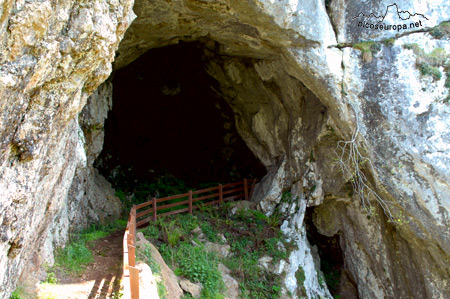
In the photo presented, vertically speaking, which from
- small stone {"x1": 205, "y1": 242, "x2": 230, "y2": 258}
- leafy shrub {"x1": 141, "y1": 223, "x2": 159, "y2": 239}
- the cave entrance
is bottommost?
small stone {"x1": 205, "y1": 242, "x2": 230, "y2": 258}

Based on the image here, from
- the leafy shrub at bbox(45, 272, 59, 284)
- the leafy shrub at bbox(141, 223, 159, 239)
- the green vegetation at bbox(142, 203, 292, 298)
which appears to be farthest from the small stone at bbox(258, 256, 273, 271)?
the leafy shrub at bbox(45, 272, 59, 284)

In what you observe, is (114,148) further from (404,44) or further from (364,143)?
(404,44)

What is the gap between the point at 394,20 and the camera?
28.7ft

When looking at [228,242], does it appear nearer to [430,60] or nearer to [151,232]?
[151,232]

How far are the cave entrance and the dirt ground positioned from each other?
8.61m

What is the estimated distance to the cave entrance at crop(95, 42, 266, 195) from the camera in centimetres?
1611

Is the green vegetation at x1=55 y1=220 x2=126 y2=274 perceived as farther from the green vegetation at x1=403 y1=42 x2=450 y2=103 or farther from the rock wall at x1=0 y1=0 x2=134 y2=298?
the green vegetation at x1=403 y1=42 x2=450 y2=103

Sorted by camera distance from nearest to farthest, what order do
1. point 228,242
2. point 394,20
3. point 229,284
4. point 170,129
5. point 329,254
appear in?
point 394,20 < point 229,284 < point 228,242 < point 329,254 < point 170,129

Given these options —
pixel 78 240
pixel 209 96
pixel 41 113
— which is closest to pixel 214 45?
pixel 209 96

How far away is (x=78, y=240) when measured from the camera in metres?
8.52

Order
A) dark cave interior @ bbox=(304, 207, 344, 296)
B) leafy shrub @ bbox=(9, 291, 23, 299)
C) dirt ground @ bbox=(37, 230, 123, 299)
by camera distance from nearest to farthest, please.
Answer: leafy shrub @ bbox=(9, 291, 23, 299) → dirt ground @ bbox=(37, 230, 123, 299) → dark cave interior @ bbox=(304, 207, 344, 296)

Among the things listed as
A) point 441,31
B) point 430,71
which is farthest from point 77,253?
point 441,31

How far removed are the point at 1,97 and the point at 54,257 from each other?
14.4 feet

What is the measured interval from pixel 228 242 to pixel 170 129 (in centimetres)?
Result: 970
